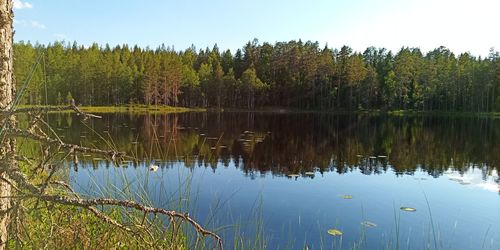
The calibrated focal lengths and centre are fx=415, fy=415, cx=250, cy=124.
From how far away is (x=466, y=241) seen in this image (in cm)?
778

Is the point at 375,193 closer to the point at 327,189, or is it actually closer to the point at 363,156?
the point at 327,189

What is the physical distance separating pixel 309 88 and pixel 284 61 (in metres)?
8.45

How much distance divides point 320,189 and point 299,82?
70.9 meters

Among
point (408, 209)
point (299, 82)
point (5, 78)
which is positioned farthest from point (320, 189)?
point (299, 82)

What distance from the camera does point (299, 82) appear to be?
81.6 meters

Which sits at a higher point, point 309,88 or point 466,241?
point 309,88

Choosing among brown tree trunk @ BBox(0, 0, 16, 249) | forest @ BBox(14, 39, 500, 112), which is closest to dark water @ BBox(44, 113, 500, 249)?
brown tree trunk @ BBox(0, 0, 16, 249)

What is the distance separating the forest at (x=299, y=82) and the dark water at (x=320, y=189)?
54864 millimetres

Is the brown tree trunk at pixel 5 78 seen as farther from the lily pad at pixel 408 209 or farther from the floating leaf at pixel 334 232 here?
the lily pad at pixel 408 209

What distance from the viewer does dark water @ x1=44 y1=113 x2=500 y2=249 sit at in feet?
23.1

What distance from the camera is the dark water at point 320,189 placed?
7047 millimetres

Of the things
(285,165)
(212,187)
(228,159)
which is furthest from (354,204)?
(228,159)

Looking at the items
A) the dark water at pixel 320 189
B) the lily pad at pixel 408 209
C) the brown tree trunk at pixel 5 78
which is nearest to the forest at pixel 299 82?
the dark water at pixel 320 189

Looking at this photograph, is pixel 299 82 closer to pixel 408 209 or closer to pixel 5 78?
pixel 408 209
